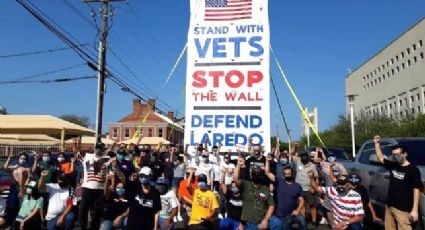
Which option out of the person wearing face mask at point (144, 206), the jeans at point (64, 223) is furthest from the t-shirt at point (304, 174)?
the jeans at point (64, 223)

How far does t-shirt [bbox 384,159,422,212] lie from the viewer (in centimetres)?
667

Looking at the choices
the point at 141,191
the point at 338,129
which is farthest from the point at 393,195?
the point at 338,129

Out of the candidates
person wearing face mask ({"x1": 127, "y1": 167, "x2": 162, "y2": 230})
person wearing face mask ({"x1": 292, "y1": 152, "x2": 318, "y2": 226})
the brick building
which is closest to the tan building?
the brick building

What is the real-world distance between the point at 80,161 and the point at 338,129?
40.0 m

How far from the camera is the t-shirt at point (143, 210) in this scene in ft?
22.8

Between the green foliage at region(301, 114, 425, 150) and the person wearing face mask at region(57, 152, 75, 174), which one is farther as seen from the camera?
the green foliage at region(301, 114, 425, 150)

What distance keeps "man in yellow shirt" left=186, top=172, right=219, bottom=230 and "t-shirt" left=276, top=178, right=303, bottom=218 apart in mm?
1079

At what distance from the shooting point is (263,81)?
30.6 feet

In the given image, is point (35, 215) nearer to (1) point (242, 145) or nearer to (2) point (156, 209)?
(2) point (156, 209)

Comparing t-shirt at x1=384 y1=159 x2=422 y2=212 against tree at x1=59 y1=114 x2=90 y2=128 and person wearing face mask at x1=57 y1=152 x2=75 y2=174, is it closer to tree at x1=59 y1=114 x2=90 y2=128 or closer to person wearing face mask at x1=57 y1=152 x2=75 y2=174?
person wearing face mask at x1=57 y1=152 x2=75 y2=174

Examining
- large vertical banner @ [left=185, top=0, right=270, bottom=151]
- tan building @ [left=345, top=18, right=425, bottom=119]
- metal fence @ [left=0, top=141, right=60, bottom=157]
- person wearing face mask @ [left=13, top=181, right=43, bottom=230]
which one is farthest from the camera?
tan building @ [left=345, top=18, right=425, bottom=119]

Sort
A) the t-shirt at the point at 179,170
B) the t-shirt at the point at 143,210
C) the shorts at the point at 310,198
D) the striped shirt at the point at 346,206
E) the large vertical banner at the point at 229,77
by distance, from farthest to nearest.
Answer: the t-shirt at the point at 179,170
the shorts at the point at 310,198
the large vertical banner at the point at 229,77
the striped shirt at the point at 346,206
the t-shirt at the point at 143,210

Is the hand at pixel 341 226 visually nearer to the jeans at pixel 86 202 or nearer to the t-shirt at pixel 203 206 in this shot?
the t-shirt at pixel 203 206

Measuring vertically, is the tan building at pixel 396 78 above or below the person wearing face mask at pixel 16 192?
above
